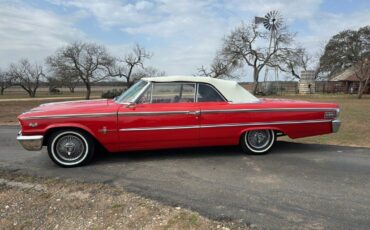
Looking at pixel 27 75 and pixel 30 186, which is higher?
pixel 27 75

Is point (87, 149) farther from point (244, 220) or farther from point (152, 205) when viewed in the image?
point (244, 220)

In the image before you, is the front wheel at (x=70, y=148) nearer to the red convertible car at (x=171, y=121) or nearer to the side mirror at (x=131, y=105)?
the red convertible car at (x=171, y=121)

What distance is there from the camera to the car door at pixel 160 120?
5.37 meters

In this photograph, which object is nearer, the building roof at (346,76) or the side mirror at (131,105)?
the side mirror at (131,105)

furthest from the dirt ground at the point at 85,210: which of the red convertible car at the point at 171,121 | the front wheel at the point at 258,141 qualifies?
the front wheel at the point at 258,141

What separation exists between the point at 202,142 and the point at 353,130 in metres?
6.00

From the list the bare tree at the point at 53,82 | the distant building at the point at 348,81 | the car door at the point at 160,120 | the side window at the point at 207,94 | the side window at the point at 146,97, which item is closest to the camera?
the car door at the point at 160,120

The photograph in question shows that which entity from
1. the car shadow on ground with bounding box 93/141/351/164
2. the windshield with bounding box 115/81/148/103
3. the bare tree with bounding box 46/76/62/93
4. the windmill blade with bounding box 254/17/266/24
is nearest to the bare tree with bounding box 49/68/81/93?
the bare tree with bounding box 46/76/62/93

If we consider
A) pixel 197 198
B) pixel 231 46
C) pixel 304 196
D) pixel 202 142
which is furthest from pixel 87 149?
pixel 231 46

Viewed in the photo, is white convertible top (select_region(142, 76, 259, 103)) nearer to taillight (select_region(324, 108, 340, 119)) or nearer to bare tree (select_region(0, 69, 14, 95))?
taillight (select_region(324, 108, 340, 119))

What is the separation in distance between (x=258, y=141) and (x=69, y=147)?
11.1ft

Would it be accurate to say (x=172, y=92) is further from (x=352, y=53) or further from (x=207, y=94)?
(x=352, y=53)

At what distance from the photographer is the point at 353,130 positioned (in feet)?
31.0

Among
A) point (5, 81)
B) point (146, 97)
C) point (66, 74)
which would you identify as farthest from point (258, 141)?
point (5, 81)
